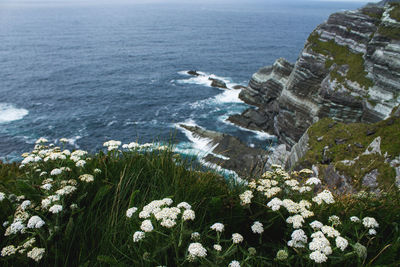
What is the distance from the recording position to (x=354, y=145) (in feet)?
79.6

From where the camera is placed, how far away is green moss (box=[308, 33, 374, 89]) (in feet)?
134

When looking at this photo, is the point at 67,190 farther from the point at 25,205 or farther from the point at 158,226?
the point at 158,226

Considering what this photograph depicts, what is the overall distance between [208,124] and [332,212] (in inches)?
1755

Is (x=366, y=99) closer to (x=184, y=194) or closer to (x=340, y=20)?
(x=340, y=20)

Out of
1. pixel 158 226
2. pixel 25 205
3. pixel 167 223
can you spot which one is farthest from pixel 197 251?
pixel 25 205

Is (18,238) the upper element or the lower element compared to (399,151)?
upper

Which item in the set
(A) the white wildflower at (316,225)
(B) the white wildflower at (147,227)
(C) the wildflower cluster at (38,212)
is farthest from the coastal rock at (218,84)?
(B) the white wildflower at (147,227)

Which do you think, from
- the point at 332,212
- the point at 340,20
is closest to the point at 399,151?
the point at 332,212

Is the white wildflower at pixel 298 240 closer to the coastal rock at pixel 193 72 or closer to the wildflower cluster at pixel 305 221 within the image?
the wildflower cluster at pixel 305 221

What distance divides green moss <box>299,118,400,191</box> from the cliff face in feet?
39.1

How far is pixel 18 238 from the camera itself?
189 inches

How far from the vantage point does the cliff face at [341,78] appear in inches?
1462

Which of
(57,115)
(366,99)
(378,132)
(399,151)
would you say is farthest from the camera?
(57,115)

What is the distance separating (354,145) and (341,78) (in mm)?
21900
